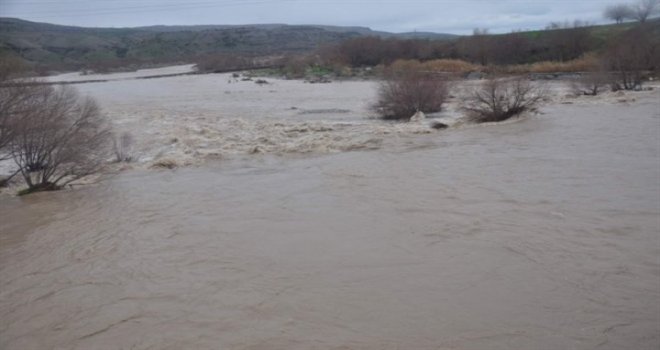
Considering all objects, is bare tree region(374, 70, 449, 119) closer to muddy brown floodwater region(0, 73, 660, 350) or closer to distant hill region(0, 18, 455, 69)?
muddy brown floodwater region(0, 73, 660, 350)

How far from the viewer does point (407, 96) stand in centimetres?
2388

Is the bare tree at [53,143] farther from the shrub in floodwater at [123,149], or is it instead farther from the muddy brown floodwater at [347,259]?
the shrub in floodwater at [123,149]

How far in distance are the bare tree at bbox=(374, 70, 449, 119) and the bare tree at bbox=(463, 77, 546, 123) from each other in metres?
2.87

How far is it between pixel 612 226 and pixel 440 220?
8.52 feet

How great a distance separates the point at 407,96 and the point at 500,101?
4173 millimetres

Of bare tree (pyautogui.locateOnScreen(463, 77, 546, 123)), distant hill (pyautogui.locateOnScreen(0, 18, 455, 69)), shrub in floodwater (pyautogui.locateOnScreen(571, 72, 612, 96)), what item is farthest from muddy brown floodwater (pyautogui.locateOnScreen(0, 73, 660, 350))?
distant hill (pyautogui.locateOnScreen(0, 18, 455, 69))

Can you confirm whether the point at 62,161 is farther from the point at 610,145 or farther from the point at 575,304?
the point at 610,145

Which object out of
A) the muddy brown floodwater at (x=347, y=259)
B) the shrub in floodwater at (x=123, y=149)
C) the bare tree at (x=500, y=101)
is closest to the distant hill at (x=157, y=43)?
the shrub in floodwater at (x=123, y=149)

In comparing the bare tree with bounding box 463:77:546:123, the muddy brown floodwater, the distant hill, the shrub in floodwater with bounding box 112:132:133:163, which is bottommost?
the muddy brown floodwater

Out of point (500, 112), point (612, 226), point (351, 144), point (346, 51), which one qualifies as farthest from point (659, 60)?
point (346, 51)

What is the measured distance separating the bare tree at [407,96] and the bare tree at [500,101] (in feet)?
9.43

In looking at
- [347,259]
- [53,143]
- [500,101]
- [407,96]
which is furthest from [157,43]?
[347,259]

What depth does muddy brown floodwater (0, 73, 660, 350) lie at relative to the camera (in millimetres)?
5672

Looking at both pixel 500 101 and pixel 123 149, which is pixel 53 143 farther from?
pixel 500 101
